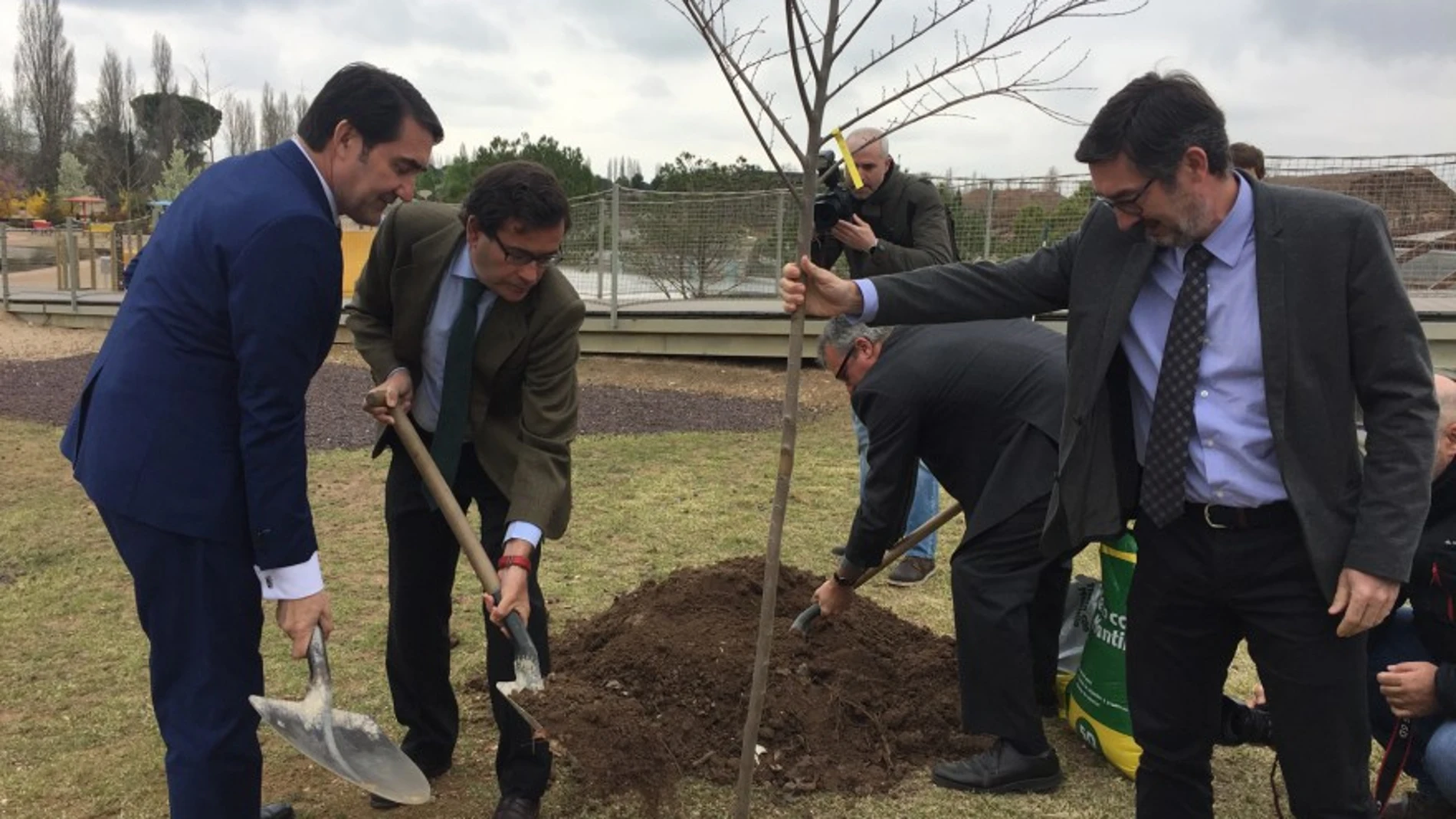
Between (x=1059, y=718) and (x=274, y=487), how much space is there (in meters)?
2.81

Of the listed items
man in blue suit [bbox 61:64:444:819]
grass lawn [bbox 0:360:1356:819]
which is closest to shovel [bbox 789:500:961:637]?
grass lawn [bbox 0:360:1356:819]

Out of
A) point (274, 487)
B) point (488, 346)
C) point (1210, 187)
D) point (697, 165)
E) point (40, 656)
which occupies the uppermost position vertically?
point (697, 165)

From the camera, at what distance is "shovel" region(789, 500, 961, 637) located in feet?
12.0

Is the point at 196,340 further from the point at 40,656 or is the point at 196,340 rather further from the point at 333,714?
the point at 40,656

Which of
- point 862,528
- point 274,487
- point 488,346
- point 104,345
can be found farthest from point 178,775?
point 862,528

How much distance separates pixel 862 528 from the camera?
3492 millimetres

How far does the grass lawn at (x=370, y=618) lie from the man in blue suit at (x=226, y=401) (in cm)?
99

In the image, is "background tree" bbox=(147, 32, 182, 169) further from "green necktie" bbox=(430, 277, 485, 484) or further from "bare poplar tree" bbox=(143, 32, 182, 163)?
"green necktie" bbox=(430, 277, 485, 484)

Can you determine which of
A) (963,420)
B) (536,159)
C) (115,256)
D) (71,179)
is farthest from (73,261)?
(71,179)

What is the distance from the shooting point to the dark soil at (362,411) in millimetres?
9555

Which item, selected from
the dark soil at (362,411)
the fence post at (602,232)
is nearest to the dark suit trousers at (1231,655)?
the dark soil at (362,411)

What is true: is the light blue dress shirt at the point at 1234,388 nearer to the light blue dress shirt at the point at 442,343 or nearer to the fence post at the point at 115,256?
the light blue dress shirt at the point at 442,343

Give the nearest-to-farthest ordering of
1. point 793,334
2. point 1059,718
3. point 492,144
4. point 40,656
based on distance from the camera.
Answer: point 793,334
point 1059,718
point 40,656
point 492,144

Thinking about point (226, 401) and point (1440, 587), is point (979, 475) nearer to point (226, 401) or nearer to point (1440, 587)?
point (1440, 587)
